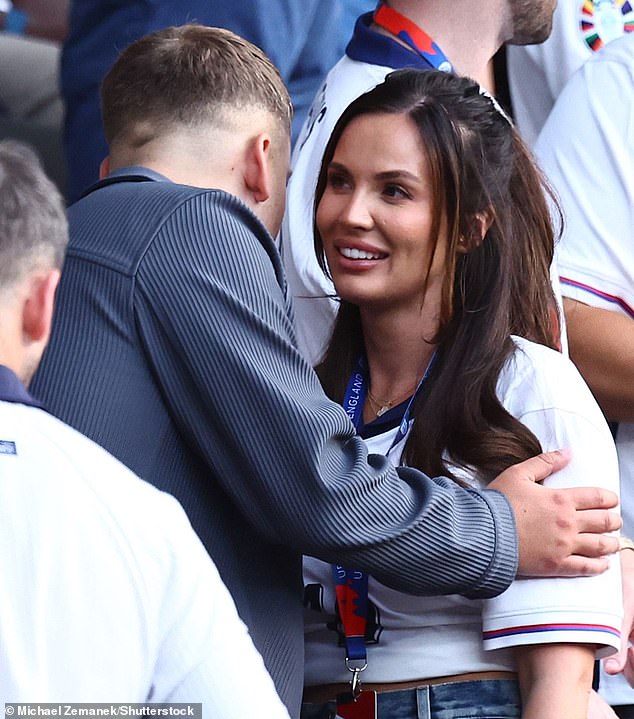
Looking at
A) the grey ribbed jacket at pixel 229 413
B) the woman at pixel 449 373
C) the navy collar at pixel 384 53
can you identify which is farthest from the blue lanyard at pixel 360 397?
the navy collar at pixel 384 53

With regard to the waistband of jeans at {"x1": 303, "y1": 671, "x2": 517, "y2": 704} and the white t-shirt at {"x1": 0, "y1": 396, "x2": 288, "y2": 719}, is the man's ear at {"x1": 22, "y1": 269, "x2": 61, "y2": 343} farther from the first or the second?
the waistband of jeans at {"x1": 303, "y1": 671, "x2": 517, "y2": 704}

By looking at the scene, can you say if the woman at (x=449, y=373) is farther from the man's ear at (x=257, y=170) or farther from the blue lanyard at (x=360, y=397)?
the man's ear at (x=257, y=170)

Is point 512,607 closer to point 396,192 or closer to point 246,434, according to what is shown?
point 246,434

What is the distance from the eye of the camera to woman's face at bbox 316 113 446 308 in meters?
2.35

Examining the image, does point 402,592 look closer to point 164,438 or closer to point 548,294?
point 164,438

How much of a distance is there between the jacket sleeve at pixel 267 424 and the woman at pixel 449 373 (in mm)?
156

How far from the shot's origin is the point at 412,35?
2934mm

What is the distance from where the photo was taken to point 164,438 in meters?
1.92

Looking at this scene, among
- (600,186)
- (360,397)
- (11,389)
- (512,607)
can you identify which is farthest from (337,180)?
(11,389)

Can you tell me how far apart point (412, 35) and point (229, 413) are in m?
1.30

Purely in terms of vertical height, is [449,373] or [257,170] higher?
[257,170]

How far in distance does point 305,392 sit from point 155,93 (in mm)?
636

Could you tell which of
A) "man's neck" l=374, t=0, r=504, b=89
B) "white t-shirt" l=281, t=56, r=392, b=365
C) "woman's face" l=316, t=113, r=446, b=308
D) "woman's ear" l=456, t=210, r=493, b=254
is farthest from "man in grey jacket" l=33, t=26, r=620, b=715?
"man's neck" l=374, t=0, r=504, b=89

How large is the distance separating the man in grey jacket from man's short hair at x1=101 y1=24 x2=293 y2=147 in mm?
229
